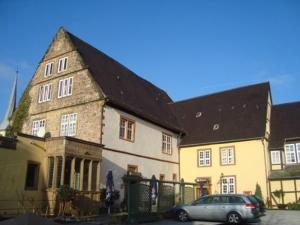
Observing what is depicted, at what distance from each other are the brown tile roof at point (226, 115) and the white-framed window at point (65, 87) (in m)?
12.2

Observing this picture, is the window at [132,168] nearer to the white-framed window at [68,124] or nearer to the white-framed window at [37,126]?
the white-framed window at [68,124]

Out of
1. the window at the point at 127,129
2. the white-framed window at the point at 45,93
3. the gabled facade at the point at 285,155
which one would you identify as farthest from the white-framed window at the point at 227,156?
the white-framed window at the point at 45,93

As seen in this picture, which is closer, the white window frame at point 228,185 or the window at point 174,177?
the white window frame at point 228,185

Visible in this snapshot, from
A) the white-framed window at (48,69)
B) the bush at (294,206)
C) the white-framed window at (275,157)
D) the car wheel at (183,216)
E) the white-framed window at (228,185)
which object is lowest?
the car wheel at (183,216)

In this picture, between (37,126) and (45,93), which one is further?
(45,93)

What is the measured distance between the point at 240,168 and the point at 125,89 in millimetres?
11561

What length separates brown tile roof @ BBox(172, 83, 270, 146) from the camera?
2938cm

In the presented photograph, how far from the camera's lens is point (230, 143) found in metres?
29.2

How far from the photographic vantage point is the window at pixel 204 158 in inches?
1188

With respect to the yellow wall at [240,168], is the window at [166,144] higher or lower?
higher

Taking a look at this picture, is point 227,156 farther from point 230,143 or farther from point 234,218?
point 234,218

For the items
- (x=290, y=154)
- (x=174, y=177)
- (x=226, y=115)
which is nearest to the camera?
(x=290, y=154)

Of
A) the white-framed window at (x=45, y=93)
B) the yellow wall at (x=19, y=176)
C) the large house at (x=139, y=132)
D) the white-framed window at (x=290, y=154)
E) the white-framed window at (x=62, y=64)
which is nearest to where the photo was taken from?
the yellow wall at (x=19, y=176)

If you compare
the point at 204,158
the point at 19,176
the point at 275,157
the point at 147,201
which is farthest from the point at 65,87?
the point at 275,157
